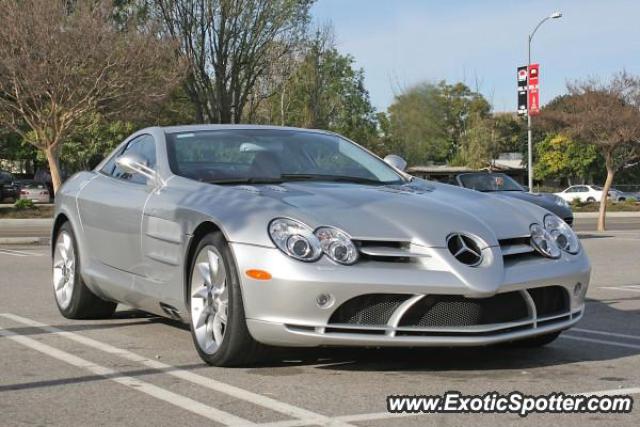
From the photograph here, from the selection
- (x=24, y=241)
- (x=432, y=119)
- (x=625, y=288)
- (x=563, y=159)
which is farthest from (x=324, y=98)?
(x=625, y=288)

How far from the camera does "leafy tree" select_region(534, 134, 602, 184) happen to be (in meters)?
72.3

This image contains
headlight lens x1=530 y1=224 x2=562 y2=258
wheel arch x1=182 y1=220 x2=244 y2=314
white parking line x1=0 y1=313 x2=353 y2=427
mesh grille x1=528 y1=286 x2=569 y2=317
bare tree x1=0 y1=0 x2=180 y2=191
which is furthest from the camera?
bare tree x1=0 y1=0 x2=180 y2=191

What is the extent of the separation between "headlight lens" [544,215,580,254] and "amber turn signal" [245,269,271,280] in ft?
5.61

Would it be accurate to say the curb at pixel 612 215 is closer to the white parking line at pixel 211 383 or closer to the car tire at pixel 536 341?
the car tire at pixel 536 341

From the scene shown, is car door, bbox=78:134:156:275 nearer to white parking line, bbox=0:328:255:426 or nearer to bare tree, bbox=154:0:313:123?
white parking line, bbox=0:328:255:426

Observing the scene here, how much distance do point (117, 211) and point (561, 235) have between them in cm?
295

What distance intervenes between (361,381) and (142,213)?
2059mm

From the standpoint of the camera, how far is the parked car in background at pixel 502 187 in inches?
654

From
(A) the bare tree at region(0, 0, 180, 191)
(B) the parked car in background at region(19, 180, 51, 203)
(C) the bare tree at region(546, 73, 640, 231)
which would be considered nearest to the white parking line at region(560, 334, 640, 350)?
(A) the bare tree at region(0, 0, 180, 191)

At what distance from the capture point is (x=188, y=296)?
5.79m

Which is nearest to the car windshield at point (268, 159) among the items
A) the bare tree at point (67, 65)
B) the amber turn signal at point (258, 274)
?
the amber turn signal at point (258, 274)

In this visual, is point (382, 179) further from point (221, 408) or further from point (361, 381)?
point (221, 408)

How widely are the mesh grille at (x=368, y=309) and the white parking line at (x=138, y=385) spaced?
900mm

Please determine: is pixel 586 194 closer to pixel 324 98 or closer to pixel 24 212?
pixel 324 98
